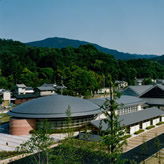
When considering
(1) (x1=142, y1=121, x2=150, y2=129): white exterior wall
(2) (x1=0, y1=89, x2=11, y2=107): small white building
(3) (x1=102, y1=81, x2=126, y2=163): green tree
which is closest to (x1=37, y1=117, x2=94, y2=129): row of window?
(1) (x1=142, y1=121, x2=150, y2=129): white exterior wall

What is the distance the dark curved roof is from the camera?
30.3 m

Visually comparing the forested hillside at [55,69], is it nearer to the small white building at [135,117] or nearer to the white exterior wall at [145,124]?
the small white building at [135,117]

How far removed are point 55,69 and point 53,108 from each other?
223ft

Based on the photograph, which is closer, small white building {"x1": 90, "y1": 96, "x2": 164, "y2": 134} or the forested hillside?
small white building {"x1": 90, "y1": 96, "x2": 164, "y2": 134}

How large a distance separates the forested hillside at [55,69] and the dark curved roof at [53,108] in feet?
96.1

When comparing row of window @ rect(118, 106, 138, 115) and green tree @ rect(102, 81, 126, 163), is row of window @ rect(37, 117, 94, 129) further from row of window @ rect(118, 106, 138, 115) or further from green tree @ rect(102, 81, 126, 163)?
green tree @ rect(102, 81, 126, 163)

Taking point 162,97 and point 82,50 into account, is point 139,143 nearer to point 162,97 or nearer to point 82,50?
point 162,97

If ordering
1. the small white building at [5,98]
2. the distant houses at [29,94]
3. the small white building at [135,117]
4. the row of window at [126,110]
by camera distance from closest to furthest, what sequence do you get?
the small white building at [135,117], the row of window at [126,110], the small white building at [5,98], the distant houses at [29,94]

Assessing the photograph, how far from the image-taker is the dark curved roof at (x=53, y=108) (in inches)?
1193

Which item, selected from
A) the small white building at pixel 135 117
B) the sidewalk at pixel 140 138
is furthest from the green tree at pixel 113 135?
the small white building at pixel 135 117

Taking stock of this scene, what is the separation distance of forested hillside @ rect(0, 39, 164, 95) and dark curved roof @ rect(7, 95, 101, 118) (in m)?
29.3

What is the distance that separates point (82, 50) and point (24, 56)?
126ft

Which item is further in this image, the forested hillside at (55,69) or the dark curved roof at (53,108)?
the forested hillside at (55,69)

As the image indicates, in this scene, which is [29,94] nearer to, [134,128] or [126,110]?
[126,110]
